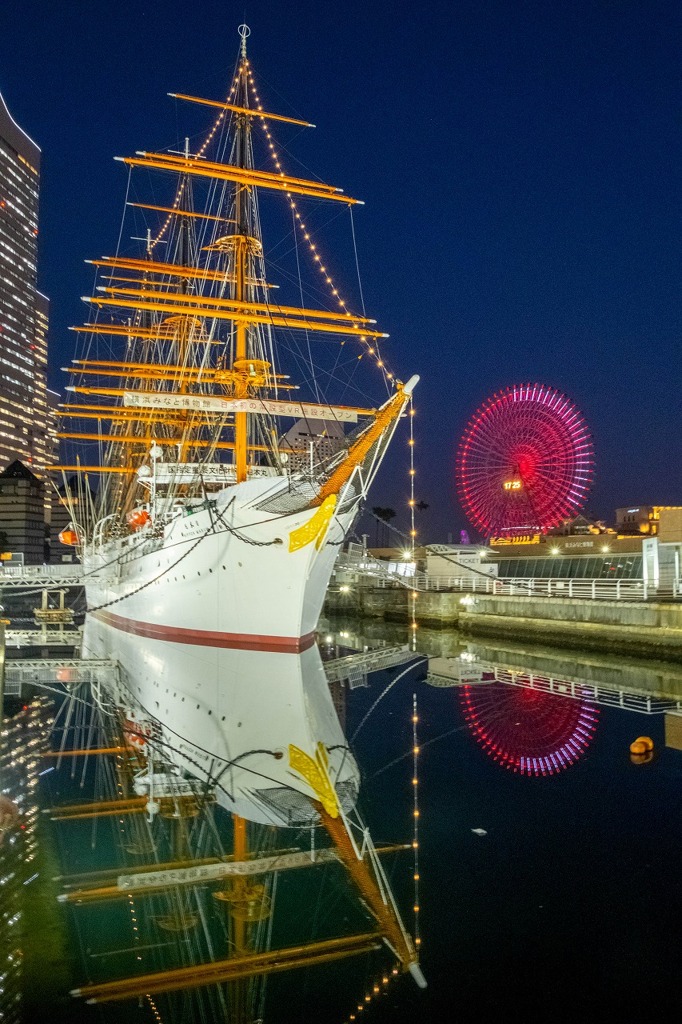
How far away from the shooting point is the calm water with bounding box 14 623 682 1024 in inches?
176

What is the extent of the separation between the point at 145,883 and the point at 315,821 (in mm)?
2009

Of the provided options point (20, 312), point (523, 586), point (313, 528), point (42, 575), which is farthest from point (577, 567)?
point (20, 312)

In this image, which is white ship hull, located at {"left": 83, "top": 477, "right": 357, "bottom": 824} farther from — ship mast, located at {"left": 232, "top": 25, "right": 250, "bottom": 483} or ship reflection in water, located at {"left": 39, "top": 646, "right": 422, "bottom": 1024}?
ship mast, located at {"left": 232, "top": 25, "right": 250, "bottom": 483}

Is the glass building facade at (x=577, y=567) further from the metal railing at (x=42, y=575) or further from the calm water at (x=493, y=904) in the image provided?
the calm water at (x=493, y=904)

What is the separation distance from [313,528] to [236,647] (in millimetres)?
4641

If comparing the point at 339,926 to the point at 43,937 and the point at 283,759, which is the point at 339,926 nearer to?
the point at 43,937

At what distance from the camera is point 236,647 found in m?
21.8

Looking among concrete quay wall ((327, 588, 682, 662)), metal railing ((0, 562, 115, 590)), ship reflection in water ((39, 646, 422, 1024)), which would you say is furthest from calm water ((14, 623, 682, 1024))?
metal railing ((0, 562, 115, 590))

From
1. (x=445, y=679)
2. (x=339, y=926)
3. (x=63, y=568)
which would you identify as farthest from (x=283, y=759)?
(x=63, y=568)

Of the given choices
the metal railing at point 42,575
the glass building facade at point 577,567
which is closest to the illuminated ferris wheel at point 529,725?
the glass building facade at point 577,567

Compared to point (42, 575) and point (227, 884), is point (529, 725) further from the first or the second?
point (42, 575)

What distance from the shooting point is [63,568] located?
185 feet

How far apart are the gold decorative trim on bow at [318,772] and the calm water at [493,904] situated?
1.30ft

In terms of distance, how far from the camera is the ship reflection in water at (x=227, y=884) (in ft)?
15.4
